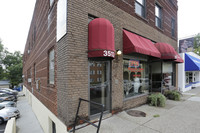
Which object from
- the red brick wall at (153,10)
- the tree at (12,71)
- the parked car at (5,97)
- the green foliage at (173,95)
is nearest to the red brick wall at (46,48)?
the red brick wall at (153,10)

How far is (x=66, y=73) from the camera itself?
11.3 feet

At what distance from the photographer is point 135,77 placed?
620 centimetres

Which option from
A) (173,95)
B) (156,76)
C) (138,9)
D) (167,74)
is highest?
(138,9)

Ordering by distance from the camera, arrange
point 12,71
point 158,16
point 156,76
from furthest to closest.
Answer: point 12,71 < point 158,16 < point 156,76

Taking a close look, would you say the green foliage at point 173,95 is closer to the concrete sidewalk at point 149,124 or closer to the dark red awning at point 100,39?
the concrete sidewalk at point 149,124

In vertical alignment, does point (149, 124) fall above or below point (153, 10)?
below

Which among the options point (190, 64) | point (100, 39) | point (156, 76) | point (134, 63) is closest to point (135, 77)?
point (134, 63)

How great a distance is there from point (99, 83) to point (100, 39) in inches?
71.7

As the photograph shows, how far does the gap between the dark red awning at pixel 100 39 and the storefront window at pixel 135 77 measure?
200cm

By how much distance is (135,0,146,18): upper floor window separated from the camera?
646cm

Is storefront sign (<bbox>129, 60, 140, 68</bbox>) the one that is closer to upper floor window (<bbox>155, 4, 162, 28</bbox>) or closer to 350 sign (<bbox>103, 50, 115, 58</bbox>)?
350 sign (<bbox>103, 50, 115, 58</bbox>)

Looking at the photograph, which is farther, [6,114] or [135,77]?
[6,114]

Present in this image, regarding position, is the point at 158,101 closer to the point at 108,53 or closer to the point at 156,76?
the point at 156,76

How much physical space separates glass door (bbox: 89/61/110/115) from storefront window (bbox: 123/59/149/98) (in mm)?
1297
